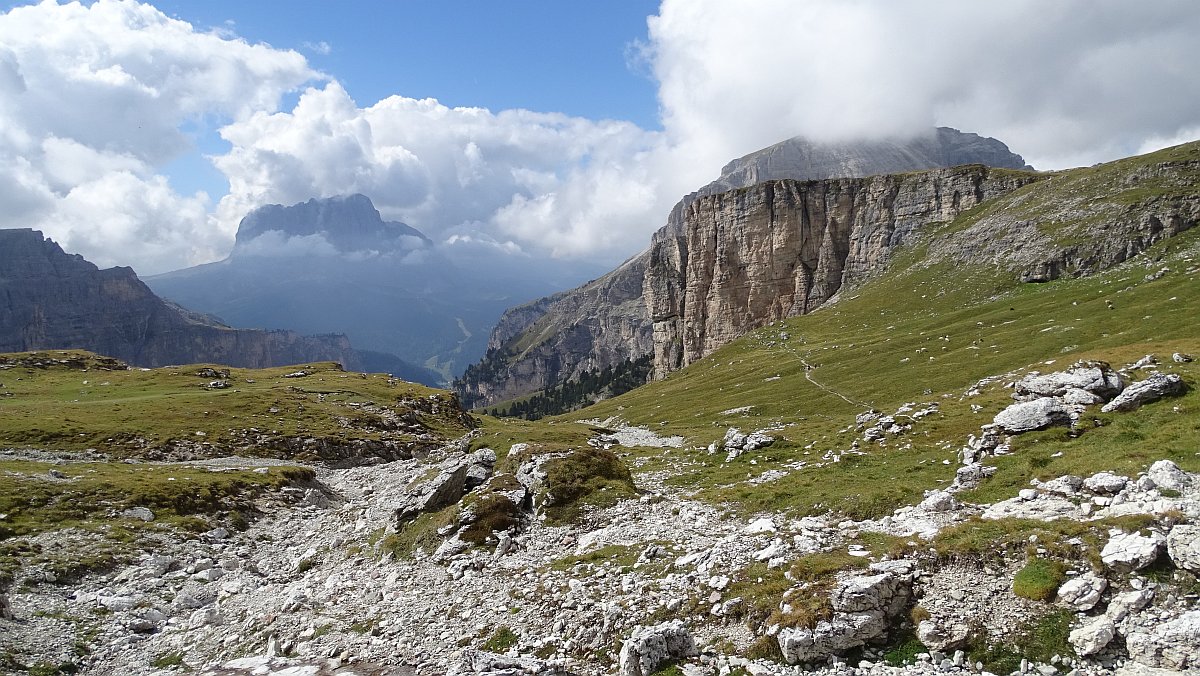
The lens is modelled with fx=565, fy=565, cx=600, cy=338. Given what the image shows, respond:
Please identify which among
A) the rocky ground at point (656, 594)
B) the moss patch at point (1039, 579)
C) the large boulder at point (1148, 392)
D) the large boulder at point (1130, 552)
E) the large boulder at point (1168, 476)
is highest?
the large boulder at point (1148, 392)

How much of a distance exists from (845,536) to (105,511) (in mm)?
44746

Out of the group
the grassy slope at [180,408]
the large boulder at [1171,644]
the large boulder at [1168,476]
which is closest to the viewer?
the large boulder at [1171,644]

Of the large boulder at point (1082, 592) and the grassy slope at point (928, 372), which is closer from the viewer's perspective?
the large boulder at point (1082, 592)

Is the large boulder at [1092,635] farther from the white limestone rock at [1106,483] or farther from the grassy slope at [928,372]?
the grassy slope at [928,372]

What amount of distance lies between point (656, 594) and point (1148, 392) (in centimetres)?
2546

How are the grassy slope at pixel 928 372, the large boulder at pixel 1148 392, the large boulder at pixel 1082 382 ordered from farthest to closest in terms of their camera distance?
the large boulder at pixel 1082 382 < the large boulder at pixel 1148 392 < the grassy slope at pixel 928 372

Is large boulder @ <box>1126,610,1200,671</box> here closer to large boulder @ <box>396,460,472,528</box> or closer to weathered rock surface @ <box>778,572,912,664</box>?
weathered rock surface @ <box>778,572,912,664</box>

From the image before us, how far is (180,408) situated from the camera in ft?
237

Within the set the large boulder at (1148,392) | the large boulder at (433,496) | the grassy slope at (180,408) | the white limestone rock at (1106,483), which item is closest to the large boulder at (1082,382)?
the large boulder at (1148,392)

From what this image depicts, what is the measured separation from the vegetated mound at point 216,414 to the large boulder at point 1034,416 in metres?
64.8

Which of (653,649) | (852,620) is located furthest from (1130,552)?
(653,649)

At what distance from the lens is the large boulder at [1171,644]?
1038 centimetres

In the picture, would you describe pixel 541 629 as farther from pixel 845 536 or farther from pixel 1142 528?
pixel 1142 528

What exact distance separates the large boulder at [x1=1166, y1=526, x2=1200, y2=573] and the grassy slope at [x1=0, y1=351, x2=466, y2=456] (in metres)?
72.9
